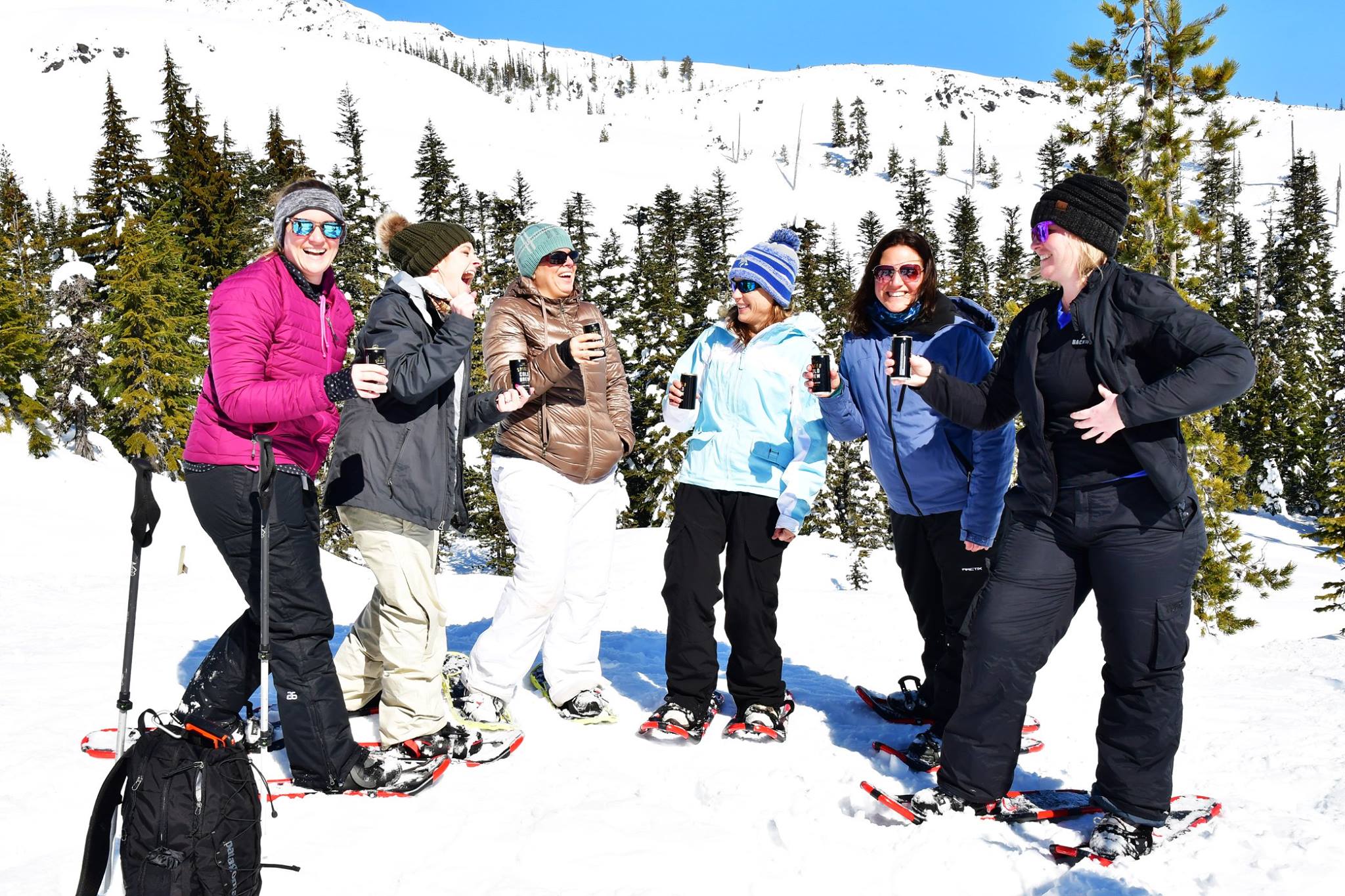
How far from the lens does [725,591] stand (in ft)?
16.3

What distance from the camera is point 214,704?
4035mm

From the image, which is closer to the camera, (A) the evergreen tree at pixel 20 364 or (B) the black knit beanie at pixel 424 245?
(B) the black knit beanie at pixel 424 245

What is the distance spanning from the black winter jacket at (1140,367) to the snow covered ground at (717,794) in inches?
55.0

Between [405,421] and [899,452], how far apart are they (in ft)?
8.44

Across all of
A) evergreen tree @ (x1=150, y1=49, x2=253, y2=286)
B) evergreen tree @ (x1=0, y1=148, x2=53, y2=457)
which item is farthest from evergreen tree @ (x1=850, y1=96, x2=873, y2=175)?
evergreen tree @ (x1=0, y1=148, x2=53, y2=457)

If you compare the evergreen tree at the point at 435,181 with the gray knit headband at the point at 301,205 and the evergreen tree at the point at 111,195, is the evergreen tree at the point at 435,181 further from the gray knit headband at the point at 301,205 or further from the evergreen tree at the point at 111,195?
the gray knit headband at the point at 301,205

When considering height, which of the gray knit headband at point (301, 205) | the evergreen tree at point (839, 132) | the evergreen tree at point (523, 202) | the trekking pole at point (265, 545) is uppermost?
the evergreen tree at point (839, 132)

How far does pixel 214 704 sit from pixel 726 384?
3080 millimetres

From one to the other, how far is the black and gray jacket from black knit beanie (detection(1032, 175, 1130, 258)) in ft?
8.55

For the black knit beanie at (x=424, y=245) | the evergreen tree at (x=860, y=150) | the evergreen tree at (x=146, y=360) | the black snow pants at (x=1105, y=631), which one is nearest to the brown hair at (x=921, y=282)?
the black snow pants at (x=1105, y=631)

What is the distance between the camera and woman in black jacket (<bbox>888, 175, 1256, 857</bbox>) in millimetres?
3254

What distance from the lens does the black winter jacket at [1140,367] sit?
3.09 metres

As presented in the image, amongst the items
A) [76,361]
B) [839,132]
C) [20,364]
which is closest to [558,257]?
[20,364]

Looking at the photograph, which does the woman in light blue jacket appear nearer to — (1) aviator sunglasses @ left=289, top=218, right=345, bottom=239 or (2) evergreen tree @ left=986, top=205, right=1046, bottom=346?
(1) aviator sunglasses @ left=289, top=218, right=345, bottom=239
